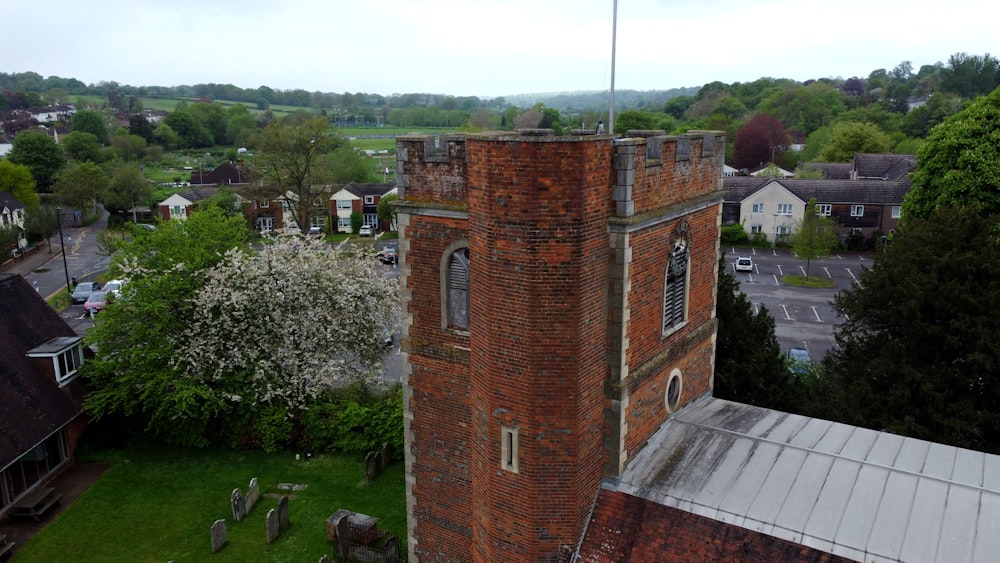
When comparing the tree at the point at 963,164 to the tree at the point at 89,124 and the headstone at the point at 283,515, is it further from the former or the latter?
the tree at the point at 89,124

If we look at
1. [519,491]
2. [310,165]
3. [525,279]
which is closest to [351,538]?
[519,491]

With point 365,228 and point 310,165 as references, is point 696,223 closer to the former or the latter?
point 310,165

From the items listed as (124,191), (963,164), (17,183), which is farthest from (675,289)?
(17,183)

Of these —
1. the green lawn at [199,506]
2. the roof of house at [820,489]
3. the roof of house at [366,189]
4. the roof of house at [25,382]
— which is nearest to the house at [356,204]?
the roof of house at [366,189]

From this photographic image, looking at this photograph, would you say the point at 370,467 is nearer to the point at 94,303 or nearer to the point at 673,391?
the point at 673,391

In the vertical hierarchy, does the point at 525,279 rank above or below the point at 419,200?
below

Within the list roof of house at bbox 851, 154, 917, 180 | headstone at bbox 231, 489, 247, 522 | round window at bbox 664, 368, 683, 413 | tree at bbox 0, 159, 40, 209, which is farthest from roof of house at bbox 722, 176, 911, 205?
tree at bbox 0, 159, 40, 209
